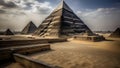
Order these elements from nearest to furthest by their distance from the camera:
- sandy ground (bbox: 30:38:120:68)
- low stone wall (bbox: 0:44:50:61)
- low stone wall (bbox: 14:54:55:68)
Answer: low stone wall (bbox: 14:54:55:68), sandy ground (bbox: 30:38:120:68), low stone wall (bbox: 0:44:50:61)

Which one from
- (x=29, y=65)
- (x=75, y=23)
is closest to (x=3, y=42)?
(x=29, y=65)

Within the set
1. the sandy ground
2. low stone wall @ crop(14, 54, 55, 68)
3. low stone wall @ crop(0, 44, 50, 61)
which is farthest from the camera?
low stone wall @ crop(0, 44, 50, 61)

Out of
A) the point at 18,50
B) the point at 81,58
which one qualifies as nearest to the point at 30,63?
the point at 18,50

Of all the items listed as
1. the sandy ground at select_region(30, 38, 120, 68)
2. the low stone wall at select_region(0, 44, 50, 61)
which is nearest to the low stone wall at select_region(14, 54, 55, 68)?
the low stone wall at select_region(0, 44, 50, 61)

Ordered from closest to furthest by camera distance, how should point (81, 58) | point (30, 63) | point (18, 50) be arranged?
point (30, 63) → point (81, 58) → point (18, 50)

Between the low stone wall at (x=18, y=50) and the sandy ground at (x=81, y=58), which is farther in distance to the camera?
the low stone wall at (x=18, y=50)

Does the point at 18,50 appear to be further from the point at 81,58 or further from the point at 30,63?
the point at 81,58

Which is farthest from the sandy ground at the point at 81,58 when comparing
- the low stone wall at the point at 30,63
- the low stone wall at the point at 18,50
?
the low stone wall at the point at 30,63

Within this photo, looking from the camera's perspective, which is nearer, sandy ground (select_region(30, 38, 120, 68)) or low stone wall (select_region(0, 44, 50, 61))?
sandy ground (select_region(30, 38, 120, 68))

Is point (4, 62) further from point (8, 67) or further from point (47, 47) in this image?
point (47, 47)

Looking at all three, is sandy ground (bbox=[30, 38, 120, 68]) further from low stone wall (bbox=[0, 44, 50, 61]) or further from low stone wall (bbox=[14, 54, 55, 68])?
low stone wall (bbox=[14, 54, 55, 68])

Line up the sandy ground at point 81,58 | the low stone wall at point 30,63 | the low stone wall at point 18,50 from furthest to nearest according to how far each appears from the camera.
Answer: the low stone wall at point 18,50
the sandy ground at point 81,58
the low stone wall at point 30,63

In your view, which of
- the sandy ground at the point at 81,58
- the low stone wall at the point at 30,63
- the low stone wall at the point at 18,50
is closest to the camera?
the low stone wall at the point at 30,63

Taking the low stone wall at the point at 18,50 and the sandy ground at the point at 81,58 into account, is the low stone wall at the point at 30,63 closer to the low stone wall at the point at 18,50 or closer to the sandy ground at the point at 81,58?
the low stone wall at the point at 18,50
